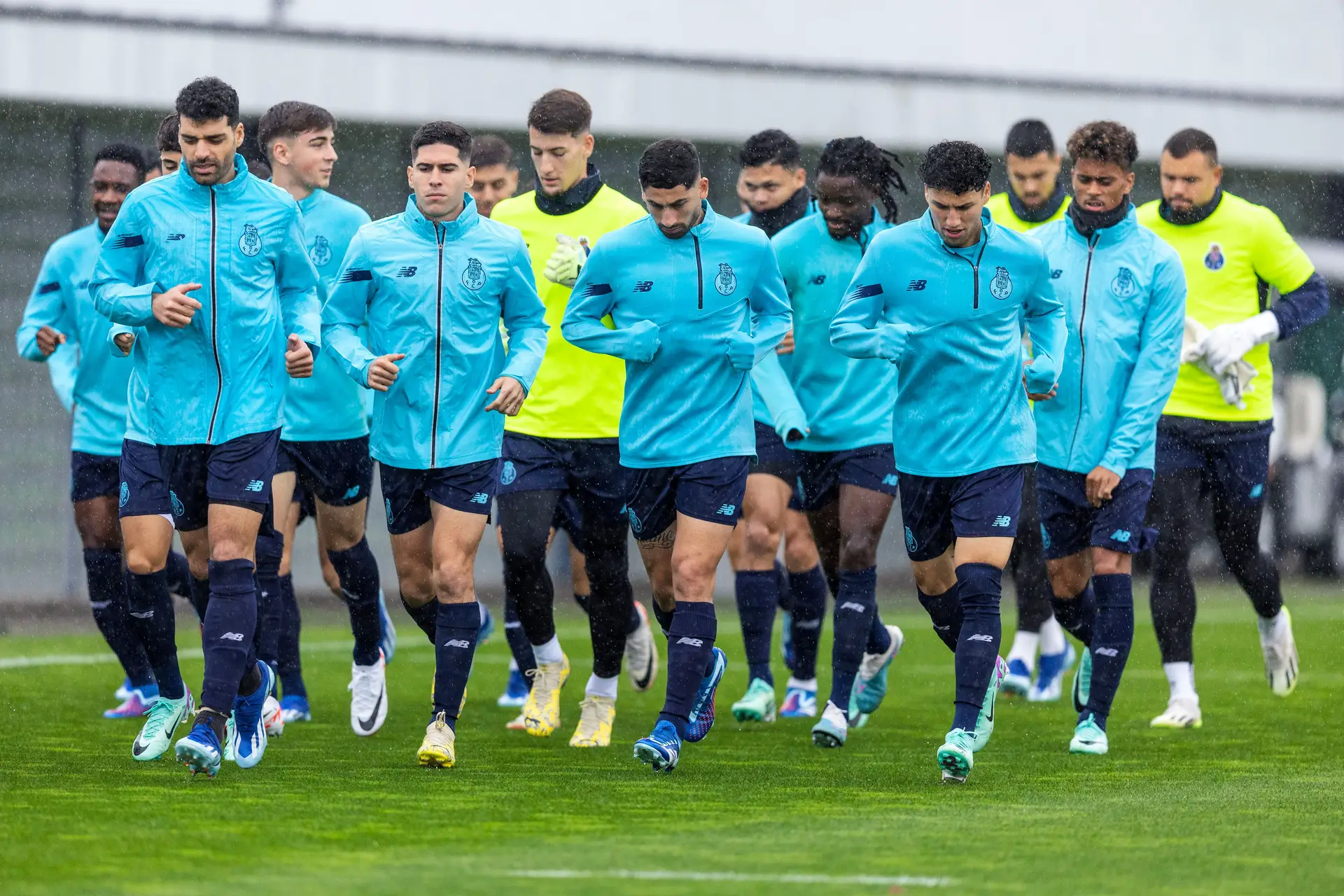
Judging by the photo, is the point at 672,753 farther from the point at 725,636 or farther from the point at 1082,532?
the point at 725,636

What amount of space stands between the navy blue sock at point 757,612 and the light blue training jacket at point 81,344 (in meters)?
2.93

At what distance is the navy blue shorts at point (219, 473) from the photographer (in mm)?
7496

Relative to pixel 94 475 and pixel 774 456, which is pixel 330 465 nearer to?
pixel 94 475

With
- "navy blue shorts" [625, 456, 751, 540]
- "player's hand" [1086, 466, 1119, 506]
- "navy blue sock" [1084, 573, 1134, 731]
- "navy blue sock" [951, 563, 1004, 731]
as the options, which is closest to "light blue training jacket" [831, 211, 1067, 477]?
"navy blue sock" [951, 563, 1004, 731]

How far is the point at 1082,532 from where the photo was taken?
892 centimetres

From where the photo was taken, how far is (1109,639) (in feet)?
28.2

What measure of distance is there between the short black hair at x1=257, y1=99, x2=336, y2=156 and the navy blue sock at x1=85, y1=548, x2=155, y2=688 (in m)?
2.02

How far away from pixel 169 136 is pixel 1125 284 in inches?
157

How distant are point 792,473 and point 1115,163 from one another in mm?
2060

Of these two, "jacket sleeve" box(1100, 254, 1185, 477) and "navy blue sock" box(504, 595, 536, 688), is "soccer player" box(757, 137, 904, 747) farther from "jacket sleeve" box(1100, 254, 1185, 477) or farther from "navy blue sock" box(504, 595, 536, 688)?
"navy blue sock" box(504, 595, 536, 688)

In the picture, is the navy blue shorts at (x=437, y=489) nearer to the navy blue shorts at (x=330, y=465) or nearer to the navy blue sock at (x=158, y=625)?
the navy blue sock at (x=158, y=625)

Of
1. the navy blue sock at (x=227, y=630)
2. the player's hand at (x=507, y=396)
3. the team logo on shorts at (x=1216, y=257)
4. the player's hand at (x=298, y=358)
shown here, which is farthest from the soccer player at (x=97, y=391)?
the team logo on shorts at (x=1216, y=257)

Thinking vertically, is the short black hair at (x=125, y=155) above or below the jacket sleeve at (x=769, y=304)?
above

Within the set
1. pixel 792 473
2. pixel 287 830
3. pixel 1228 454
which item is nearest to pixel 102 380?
pixel 792 473
